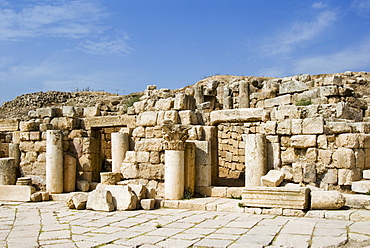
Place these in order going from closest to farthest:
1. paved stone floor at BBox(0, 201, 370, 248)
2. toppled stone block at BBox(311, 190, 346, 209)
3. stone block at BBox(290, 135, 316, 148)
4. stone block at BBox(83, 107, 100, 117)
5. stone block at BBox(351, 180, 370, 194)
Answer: paved stone floor at BBox(0, 201, 370, 248), toppled stone block at BBox(311, 190, 346, 209), stone block at BBox(351, 180, 370, 194), stone block at BBox(290, 135, 316, 148), stone block at BBox(83, 107, 100, 117)

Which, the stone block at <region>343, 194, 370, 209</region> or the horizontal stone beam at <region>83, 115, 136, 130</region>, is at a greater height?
the horizontal stone beam at <region>83, 115, 136, 130</region>

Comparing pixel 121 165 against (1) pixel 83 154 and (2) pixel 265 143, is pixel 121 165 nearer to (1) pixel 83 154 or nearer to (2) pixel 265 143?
(1) pixel 83 154

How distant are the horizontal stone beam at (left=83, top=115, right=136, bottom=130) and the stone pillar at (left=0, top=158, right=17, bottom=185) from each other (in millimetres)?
2760

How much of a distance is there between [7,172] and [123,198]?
523cm

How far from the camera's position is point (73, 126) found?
13.0m

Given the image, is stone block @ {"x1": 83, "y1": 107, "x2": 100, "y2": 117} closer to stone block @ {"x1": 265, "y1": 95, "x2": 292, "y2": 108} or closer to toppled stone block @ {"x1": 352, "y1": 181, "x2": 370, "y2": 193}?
stone block @ {"x1": 265, "y1": 95, "x2": 292, "y2": 108}

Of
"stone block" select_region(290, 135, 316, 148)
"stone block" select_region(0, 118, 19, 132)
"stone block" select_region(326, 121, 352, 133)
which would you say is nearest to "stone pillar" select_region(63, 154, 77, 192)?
"stone block" select_region(0, 118, 19, 132)

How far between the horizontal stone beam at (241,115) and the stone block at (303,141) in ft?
4.02

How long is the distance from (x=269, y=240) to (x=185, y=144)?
4945 millimetres

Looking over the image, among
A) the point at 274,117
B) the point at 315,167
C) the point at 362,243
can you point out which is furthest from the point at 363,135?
the point at 362,243

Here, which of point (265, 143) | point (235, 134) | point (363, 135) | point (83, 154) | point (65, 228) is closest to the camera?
point (65, 228)

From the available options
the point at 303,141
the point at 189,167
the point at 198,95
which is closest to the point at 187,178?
the point at 189,167

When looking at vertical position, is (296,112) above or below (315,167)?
above

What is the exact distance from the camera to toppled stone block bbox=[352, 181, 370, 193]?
8883 mm
